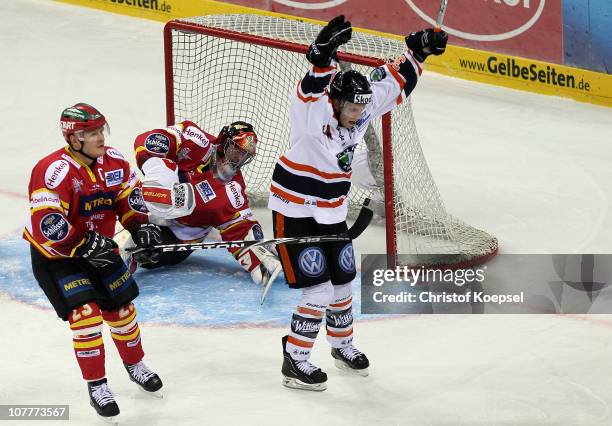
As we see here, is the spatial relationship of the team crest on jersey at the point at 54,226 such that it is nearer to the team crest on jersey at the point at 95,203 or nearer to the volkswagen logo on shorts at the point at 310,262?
the team crest on jersey at the point at 95,203

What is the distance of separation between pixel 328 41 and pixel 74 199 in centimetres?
120

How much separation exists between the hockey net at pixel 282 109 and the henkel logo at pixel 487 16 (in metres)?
2.37

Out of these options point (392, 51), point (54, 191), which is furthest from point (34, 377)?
point (392, 51)

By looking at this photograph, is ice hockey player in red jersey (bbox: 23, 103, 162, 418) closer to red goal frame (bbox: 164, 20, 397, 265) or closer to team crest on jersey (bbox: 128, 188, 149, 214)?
team crest on jersey (bbox: 128, 188, 149, 214)

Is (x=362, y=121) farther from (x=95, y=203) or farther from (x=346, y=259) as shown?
(x=95, y=203)

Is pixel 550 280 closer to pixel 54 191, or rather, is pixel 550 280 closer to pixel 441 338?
pixel 441 338

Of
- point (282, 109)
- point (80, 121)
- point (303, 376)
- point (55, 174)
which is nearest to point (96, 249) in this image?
point (55, 174)

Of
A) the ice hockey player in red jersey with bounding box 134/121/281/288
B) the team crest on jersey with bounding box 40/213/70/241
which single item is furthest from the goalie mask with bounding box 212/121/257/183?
the team crest on jersey with bounding box 40/213/70/241

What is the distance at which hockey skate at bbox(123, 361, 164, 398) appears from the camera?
206 inches

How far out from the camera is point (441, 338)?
591 centimetres

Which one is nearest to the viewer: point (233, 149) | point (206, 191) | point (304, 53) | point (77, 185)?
point (77, 185)

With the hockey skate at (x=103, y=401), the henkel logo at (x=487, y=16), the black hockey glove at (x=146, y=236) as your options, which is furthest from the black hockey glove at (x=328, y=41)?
the henkel logo at (x=487, y=16)

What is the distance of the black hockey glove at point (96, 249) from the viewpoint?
16.0 feet

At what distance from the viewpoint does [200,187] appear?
21.5ft
